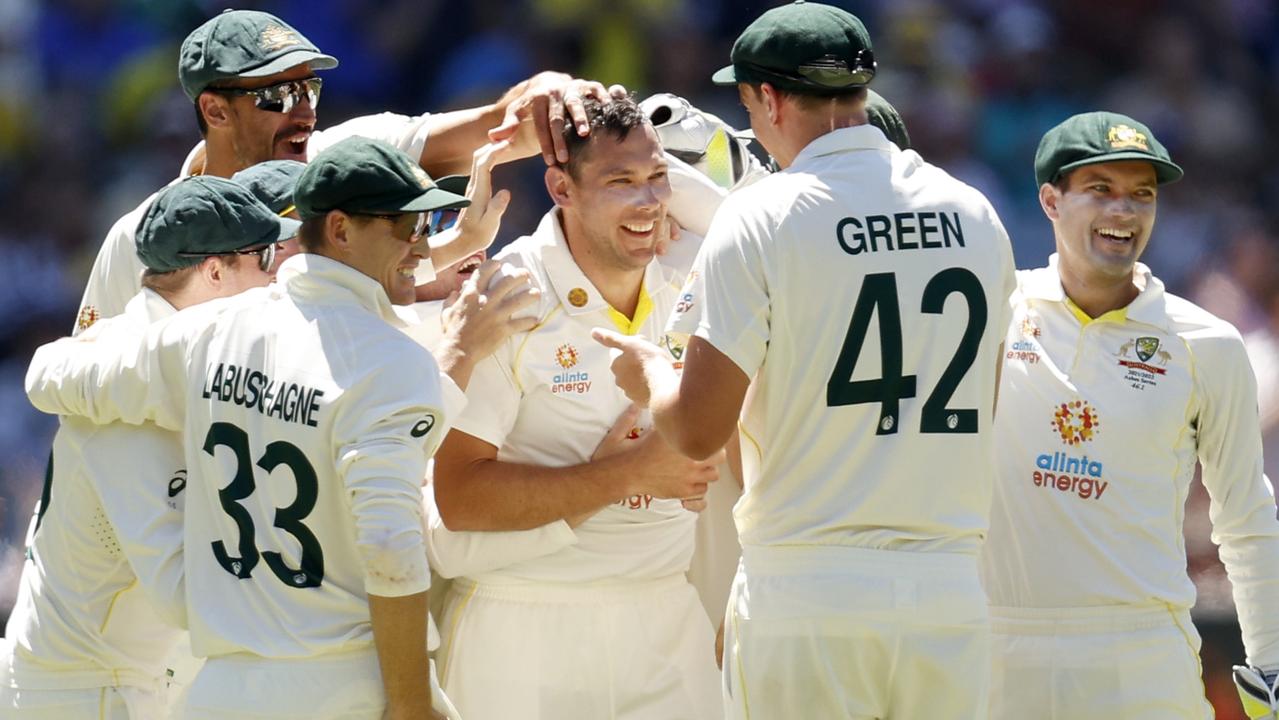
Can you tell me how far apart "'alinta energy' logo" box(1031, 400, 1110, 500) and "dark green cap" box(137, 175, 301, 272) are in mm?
1950

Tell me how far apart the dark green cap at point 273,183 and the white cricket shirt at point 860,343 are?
4.22ft

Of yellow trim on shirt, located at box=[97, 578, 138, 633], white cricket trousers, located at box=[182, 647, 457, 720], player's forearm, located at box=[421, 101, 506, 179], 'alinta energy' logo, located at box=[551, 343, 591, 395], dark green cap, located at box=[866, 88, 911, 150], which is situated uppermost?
player's forearm, located at box=[421, 101, 506, 179]

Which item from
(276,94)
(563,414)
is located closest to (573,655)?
(563,414)

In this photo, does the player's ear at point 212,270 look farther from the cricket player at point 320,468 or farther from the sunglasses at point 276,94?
the sunglasses at point 276,94

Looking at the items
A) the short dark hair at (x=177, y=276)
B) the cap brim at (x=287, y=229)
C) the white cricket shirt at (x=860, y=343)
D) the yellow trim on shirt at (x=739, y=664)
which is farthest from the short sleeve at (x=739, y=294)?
the short dark hair at (x=177, y=276)

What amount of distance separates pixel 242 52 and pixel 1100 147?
2438 mm

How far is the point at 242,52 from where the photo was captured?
5086 mm

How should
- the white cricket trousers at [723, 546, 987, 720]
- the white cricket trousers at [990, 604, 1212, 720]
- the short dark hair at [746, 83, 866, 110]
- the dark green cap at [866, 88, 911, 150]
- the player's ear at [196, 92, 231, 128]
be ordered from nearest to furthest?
1. the white cricket trousers at [723, 546, 987, 720]
2. the short dark hair at [746, 83, 866, 110]
3. the white cricket trousers at [990, 604, 1212, 720]
4. the dark green cap at [866, 88, 911, 150]
5. the player's ear at [196, 92, 231, 128]

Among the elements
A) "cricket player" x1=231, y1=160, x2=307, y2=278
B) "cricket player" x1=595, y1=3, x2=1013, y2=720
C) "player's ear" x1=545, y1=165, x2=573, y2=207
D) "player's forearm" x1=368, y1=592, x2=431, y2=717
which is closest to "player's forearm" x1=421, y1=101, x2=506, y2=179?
"player's ear" x1=545, y1=165, x2=573, y2=207

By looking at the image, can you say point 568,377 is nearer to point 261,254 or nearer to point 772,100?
point 261,254

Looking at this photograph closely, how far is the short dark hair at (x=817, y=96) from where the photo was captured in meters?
3.92

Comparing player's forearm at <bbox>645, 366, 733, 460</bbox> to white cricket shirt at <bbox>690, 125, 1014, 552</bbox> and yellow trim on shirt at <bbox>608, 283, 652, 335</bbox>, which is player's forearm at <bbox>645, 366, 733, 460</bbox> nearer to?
white cricket shirt at <bbox>690, 125, 1014, 552</bbox>

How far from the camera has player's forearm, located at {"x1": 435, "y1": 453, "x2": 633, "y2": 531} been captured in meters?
4.46

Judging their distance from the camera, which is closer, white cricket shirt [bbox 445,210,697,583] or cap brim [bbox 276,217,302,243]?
cap brim [bbox 276,217,302,243]
